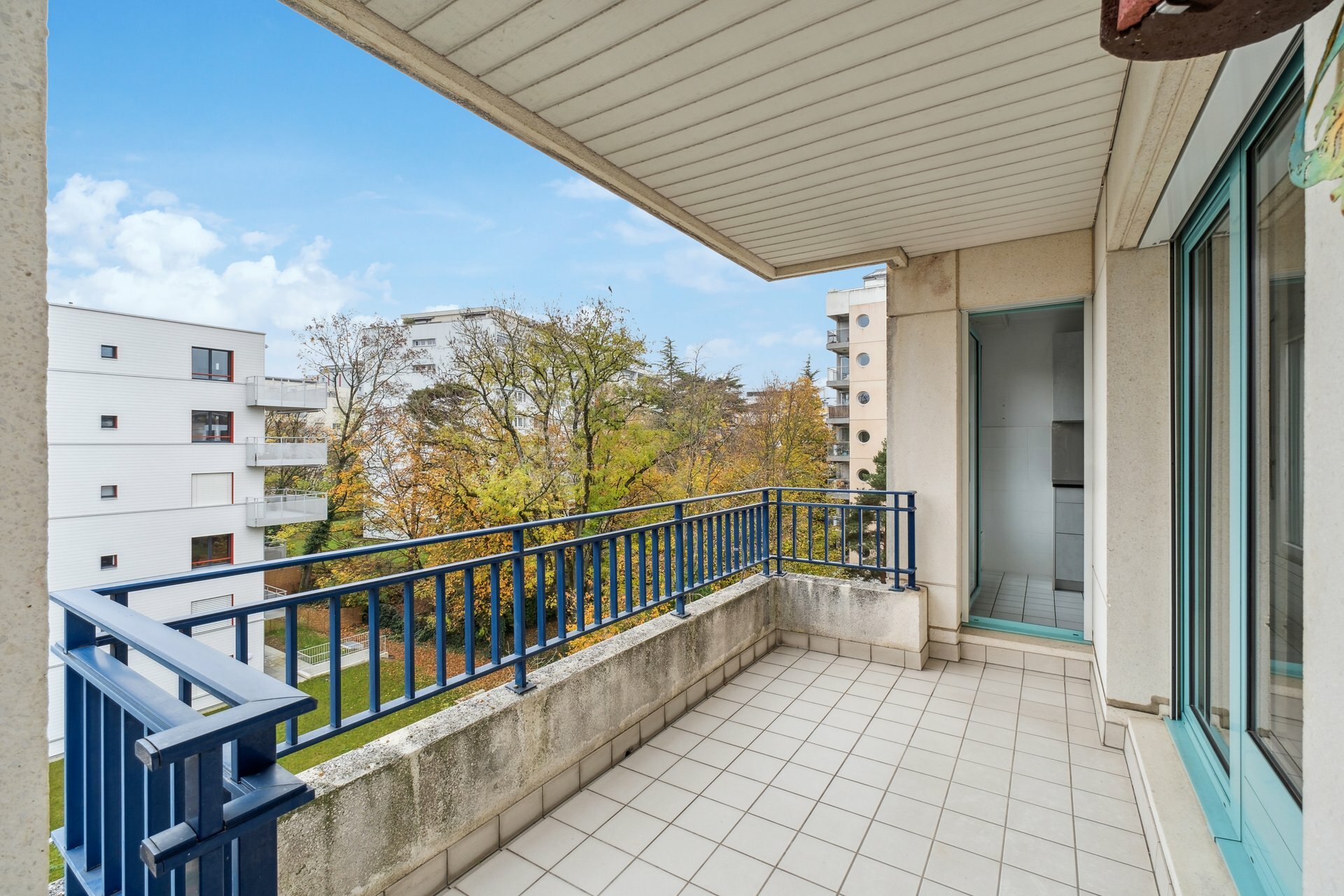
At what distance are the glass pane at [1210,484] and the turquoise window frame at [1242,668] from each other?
7cm

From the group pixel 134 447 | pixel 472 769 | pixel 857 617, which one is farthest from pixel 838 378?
pixel 472 769

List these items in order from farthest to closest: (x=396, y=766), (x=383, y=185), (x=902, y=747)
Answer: (x=383, y=185), (x=902, y=747), (x=396, y=766)

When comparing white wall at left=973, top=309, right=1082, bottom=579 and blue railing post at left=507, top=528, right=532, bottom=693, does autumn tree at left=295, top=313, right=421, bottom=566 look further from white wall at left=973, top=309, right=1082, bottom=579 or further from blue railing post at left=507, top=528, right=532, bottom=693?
blue railing post at left=507, top=528, right=532, bottom=693

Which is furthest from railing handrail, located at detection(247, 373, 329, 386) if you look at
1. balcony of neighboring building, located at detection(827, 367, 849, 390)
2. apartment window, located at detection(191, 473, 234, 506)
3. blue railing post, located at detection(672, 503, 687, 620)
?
balcony of neighboring building, located at detection(827, 367, 849, 390)

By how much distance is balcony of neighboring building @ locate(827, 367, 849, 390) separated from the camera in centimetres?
2306

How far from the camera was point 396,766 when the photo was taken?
1.79 metres

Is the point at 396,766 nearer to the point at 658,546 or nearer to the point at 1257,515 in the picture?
the point at 658,546

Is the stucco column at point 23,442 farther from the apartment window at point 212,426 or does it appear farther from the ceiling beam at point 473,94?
the apartment window at point 212,426

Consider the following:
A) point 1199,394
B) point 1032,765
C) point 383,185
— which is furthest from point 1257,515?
point 383,185

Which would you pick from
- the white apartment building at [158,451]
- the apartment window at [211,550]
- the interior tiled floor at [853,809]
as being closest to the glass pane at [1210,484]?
the interior tiled floor at [853,809]

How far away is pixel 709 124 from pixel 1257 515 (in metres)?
2.14

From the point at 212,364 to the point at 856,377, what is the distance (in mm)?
18497

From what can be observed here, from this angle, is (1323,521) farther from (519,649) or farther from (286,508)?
(286,508)

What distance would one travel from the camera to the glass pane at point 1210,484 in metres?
1.87
